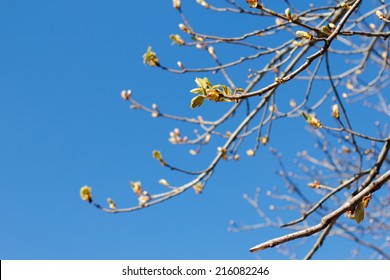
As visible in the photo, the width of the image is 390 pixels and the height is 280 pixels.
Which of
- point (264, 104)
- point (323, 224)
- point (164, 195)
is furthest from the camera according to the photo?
point (264, 104)

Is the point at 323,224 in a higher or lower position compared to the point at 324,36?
lower

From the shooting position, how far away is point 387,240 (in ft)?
18.6

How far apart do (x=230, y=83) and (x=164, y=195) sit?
0.92 meters

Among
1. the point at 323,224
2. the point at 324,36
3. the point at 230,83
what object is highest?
the point at 230,83

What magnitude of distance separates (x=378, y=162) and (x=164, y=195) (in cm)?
113

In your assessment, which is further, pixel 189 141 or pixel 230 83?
pixel 189 141
